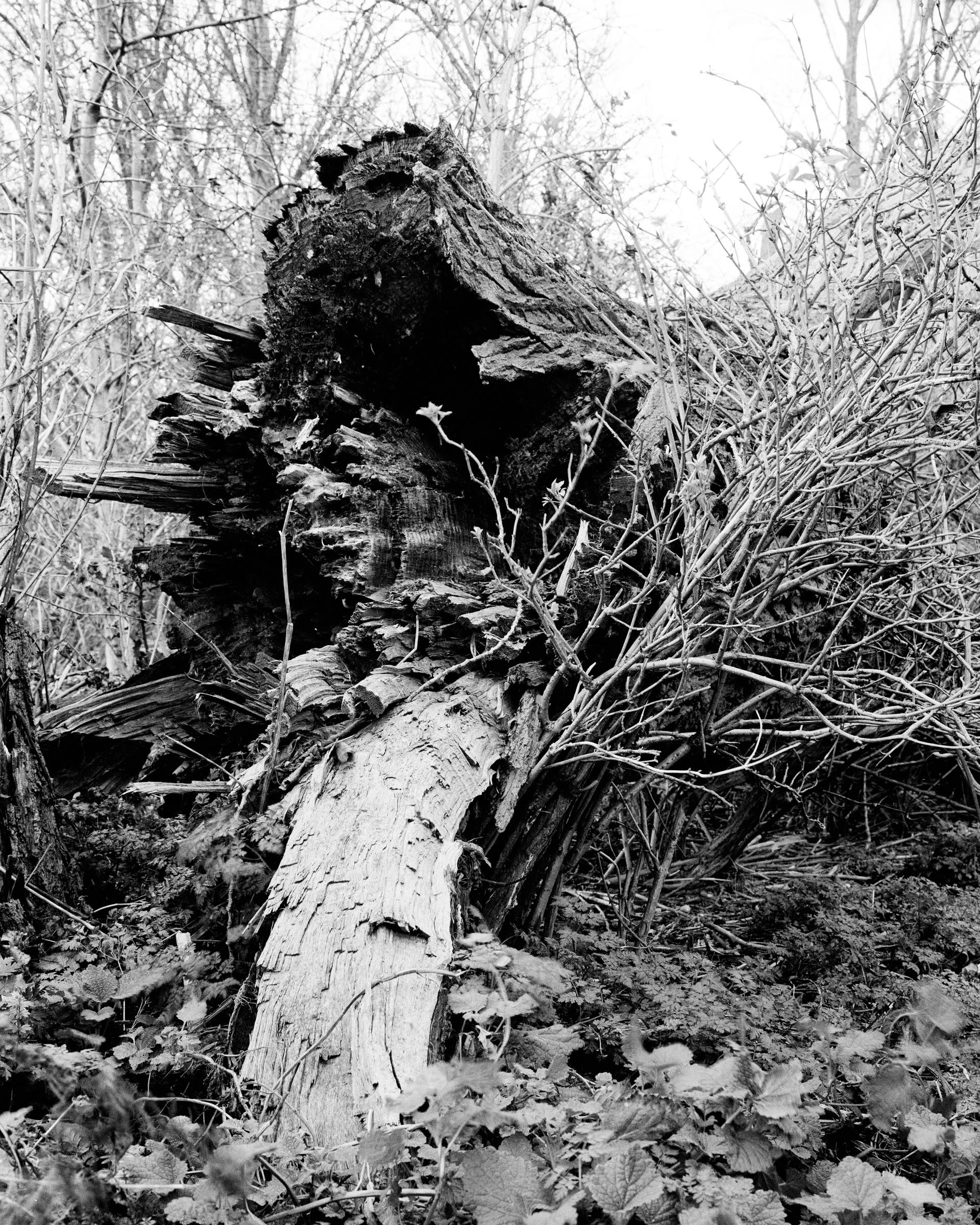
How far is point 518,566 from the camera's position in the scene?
292cm

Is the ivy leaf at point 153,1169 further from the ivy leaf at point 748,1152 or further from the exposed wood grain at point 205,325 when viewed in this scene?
the exposed wood grain at point 205,325

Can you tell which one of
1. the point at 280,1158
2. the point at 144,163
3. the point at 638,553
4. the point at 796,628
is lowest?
the point at 280,1158

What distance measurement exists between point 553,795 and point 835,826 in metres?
2.68

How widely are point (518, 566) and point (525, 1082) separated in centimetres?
147

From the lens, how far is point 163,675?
451 centimetres

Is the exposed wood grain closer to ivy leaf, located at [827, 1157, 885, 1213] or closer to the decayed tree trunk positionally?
the decayed tree trunk

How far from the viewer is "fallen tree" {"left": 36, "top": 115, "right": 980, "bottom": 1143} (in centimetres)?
269

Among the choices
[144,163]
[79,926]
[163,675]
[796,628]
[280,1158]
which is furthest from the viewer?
[144,163]

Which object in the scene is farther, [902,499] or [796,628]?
[796,628]

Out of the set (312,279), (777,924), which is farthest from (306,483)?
(777,924)

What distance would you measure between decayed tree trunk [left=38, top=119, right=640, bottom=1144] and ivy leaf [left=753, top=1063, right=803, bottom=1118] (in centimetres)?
74

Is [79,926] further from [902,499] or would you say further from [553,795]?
[902,499]

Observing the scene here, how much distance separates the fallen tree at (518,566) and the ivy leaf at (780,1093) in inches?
28.8

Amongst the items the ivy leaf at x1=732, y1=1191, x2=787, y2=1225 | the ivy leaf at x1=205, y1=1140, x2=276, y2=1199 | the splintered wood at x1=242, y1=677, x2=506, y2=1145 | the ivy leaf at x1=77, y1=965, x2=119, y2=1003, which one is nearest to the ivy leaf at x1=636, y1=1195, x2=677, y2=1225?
the ivy leaf at x1=732, y1=1191, x2=787, y2=1225
